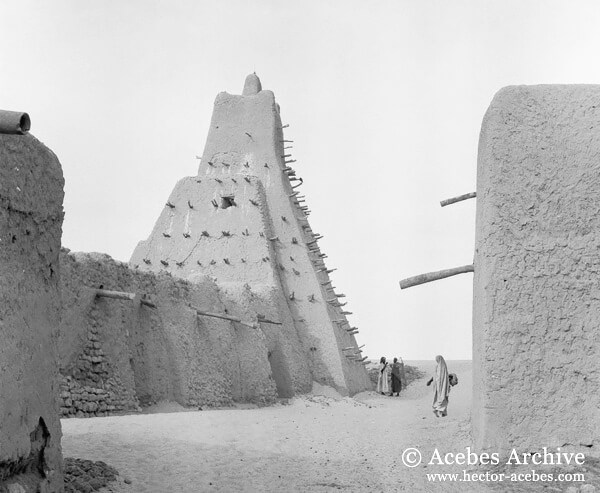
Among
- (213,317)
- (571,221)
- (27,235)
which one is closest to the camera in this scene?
(27,235)

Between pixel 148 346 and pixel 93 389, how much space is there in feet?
6.70

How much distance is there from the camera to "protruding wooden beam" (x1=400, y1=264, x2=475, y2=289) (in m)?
8.05

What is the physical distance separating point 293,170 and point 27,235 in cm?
1840

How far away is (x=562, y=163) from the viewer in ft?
23.3

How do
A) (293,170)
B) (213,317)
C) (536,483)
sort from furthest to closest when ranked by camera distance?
(293,170) < (213,317) < (536,483)

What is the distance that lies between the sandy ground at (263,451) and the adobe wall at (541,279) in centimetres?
70

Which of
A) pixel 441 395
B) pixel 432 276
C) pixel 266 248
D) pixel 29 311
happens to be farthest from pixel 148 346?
pixel 29 311

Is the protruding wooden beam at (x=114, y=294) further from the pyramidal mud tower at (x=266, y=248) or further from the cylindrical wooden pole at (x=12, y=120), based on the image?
the cylindrical wooden pole at (x=12, y=120)

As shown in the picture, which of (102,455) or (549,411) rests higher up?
(549,411)

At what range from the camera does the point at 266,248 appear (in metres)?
20.5

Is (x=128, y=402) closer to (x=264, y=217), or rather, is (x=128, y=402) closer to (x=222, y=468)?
(x=222, y=468)

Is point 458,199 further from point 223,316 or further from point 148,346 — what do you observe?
point 223,316

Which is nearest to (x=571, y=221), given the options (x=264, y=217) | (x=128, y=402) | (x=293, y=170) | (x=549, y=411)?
(x=549, y=411)

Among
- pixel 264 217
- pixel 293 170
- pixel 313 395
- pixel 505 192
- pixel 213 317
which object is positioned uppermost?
pixel 293 170
